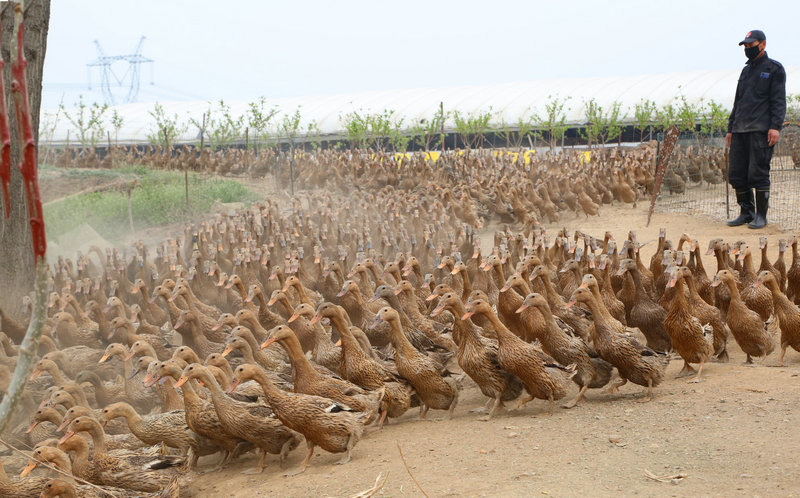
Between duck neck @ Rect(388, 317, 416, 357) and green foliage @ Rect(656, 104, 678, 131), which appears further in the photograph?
green foliage @ Rect(656, 104, 678, 131)

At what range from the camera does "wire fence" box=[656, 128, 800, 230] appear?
15.0m

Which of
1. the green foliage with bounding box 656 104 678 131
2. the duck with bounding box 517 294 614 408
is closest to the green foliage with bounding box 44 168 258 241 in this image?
the duck with bounding box 517 294 614 408

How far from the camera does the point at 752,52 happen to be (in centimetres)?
1184

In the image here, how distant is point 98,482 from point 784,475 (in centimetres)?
402

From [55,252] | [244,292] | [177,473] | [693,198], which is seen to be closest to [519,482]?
[177,473]

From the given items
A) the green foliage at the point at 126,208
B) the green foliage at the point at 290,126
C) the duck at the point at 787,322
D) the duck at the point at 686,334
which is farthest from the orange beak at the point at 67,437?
the green foliage at the point at 290,126

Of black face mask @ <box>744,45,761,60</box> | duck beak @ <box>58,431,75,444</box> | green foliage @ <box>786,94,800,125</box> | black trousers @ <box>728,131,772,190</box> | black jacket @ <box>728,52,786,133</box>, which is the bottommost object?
duck beak @ <box>58,431,75,444</box>

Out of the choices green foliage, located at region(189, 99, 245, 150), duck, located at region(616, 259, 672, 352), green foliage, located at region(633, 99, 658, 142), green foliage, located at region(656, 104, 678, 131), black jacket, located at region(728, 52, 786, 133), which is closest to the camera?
duck, located at region(616, 259, 672, 352)

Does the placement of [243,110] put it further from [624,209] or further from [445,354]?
[445,354]

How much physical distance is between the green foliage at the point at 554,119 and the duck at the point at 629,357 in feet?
89.9

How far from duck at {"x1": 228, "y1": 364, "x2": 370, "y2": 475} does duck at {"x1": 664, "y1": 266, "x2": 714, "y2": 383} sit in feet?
9.54

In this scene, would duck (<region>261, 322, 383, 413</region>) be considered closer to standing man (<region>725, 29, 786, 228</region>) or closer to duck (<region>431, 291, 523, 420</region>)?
duck (<region>431, 291, 523, 420</region>)

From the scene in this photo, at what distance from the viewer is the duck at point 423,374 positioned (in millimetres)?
5871

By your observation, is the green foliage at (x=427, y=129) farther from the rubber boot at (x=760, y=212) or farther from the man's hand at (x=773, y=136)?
the man's hand at (x=773, y=136)
